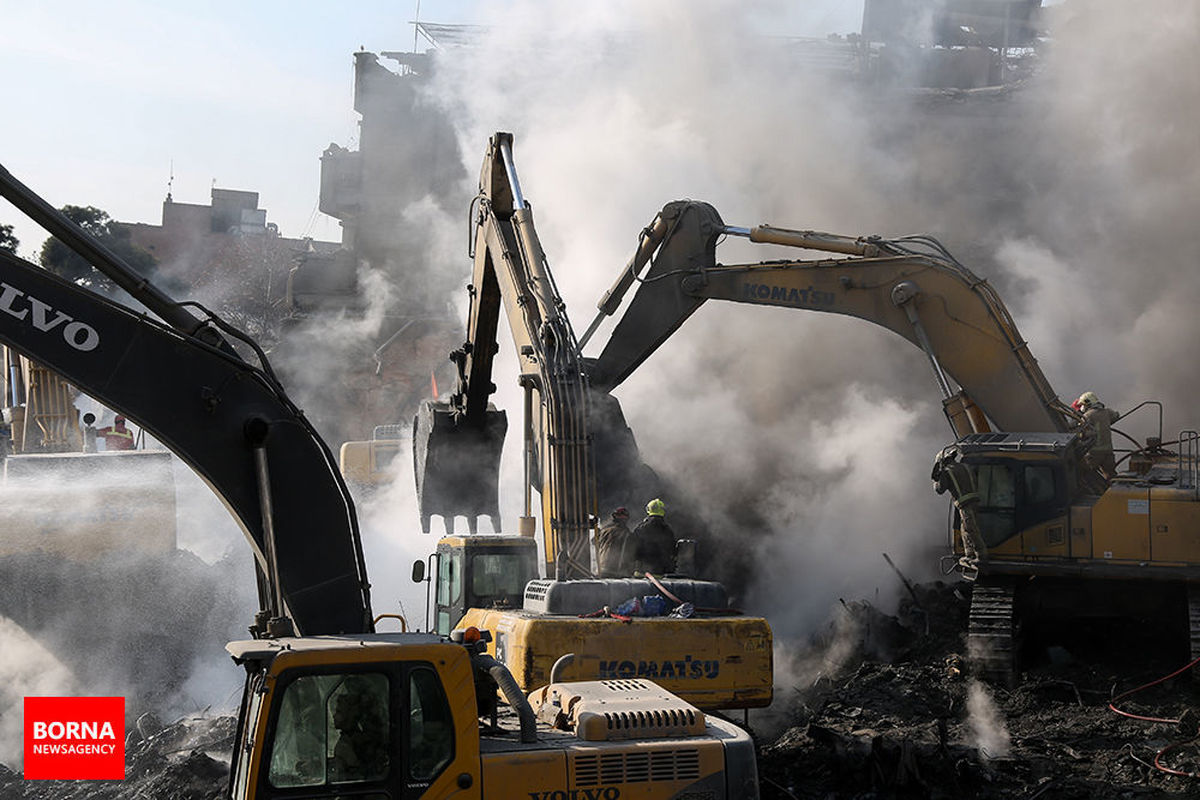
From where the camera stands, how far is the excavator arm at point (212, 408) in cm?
648

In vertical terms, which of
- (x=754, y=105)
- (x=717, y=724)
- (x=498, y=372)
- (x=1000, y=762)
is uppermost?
(x=754, y=105)

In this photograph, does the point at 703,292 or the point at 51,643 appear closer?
the point at 51,643

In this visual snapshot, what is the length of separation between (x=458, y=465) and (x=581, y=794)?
33.3 feet

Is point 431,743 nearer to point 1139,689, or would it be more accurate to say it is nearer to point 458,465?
point 1139,689

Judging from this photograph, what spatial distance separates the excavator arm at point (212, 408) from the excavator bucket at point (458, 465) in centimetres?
824

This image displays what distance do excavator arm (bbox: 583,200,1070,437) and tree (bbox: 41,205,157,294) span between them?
26.9m

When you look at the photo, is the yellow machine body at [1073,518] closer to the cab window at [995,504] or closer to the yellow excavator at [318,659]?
the cab window at [995,504]

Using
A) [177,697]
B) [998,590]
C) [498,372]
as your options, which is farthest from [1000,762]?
[498,372]

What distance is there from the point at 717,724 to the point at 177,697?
8.99 m

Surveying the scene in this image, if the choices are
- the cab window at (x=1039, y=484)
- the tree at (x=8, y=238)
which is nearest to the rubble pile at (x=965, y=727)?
the cab window at (x=1039, y=484)

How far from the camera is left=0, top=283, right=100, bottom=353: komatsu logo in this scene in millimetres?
6402

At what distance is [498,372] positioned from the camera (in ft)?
74.7

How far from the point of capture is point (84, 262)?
130ft

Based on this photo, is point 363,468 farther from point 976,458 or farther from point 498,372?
point 976,458
